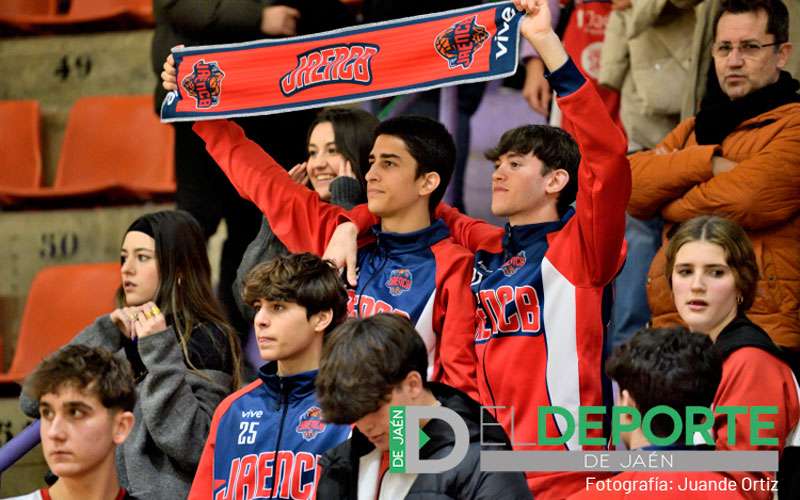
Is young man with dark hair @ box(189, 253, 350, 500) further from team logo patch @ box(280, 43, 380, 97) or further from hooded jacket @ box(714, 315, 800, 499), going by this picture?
hooded jacket @ box(714, 315, 800, 499)

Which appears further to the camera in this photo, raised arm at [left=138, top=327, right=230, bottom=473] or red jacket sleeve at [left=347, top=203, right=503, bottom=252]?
red jacket sleeve at [left=347, top=203, right=503, bottom=252]

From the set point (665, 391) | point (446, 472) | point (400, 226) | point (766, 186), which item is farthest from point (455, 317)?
point (766, 186)

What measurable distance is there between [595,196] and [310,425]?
1.04 metres

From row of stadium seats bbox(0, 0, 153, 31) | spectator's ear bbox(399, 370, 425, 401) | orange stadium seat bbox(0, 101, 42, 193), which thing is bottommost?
spectator's ear bbox(399, 370, 425, 401)

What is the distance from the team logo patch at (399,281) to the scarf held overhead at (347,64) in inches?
22.7

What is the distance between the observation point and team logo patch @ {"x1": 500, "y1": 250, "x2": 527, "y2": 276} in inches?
170

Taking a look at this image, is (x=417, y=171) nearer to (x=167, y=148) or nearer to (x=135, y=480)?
(x=135, y=480)

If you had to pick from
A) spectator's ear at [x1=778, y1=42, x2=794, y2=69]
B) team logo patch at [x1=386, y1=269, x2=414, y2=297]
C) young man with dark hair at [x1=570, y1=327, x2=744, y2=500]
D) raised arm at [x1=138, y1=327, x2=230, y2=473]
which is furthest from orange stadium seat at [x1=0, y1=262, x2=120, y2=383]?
young man with dark hair at [x1=570, y1=327, x2=744, y2=500]

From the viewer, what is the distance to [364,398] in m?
3.39

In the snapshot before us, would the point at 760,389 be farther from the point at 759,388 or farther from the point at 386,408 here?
the point at 386,408

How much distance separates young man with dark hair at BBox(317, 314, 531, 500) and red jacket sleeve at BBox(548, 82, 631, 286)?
84 centimetres

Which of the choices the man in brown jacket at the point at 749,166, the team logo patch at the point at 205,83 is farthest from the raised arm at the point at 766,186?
the team logo patch at the point at 205,83

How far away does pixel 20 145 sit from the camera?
802 centimetres

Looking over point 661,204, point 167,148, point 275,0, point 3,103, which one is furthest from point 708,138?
point 3,103
